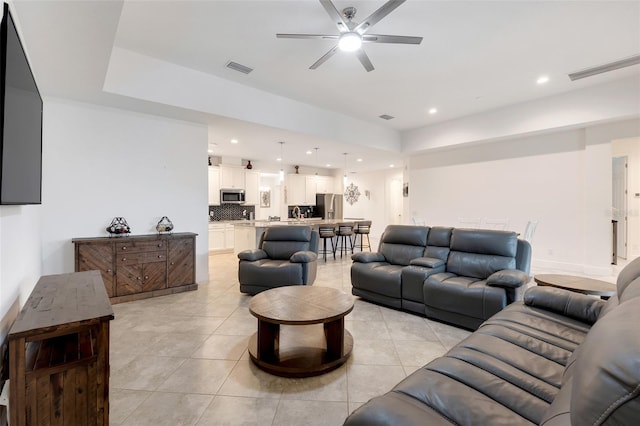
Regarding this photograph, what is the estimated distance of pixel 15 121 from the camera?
1587 millimetres

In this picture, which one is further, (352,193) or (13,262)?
(352,193)

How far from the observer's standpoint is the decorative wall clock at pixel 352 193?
12.0m

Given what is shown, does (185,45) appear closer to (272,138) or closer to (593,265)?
(272,138)

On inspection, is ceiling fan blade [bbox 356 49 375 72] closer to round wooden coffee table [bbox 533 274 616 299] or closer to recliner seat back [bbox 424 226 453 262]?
recliner seat back [bbox 424 226 453 262]

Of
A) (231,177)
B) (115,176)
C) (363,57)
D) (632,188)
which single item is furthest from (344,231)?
(632,188)

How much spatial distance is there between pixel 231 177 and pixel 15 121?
6.65m

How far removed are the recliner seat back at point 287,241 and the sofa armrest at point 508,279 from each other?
2534 mm

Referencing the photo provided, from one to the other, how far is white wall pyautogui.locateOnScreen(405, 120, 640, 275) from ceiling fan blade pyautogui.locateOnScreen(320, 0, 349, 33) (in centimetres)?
526

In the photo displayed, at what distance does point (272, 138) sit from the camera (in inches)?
235

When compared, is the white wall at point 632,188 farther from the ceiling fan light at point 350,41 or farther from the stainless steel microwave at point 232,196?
the stainless steel microwave at point 232,196

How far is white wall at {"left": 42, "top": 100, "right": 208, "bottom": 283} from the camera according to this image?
12.0 ft

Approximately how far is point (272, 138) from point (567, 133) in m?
5.76

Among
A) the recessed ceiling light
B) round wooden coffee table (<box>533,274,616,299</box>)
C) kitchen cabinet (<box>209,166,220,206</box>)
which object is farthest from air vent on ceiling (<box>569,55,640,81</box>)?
kitchen cabinet (<box>209,166,220,206</box>)

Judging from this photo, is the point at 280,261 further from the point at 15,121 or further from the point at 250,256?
the point at 15,121
